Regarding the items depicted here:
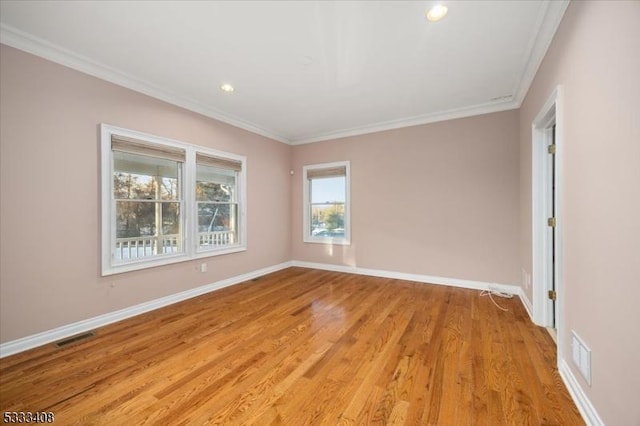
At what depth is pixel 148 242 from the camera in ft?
10.6

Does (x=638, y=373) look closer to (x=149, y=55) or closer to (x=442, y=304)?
(x=442, y=304)

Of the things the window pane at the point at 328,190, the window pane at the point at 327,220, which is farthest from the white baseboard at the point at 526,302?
the window pane at the point at 328,190

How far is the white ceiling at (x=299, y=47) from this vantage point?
197cm

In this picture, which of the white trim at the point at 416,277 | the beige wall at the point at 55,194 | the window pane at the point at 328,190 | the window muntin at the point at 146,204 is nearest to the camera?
the beige wall at the point at 55,194

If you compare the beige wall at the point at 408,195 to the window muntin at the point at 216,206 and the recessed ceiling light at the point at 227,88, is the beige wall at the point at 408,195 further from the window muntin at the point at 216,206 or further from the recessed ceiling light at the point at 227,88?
the recessed ceiling light at the point at 227,88

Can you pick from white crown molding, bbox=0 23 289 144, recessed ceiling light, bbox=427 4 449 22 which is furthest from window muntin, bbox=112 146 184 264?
recessed ceiling light, bbox=427 4 449 22

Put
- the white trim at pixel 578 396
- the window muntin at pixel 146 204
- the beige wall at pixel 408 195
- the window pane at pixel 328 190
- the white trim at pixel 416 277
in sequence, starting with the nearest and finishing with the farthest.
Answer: the beige wall at pixel 408 195 < the white trim at pixel 578 396 < the window muntin at pixel 146 204 < the white trim at pixel 416 277 < the window pane at pixel 328 190

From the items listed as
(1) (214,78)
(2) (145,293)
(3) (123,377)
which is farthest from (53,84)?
(3) (123,377)

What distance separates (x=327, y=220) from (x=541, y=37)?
12.9ft

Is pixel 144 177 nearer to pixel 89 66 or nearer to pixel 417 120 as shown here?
pixel 89 66

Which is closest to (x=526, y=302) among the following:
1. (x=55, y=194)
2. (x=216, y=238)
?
(x=216, y=238)

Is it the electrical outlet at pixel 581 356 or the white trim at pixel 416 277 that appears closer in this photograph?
the electrical outlet at pixel 581 356

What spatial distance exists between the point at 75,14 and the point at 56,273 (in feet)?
7.49

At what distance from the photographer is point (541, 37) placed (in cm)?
220
